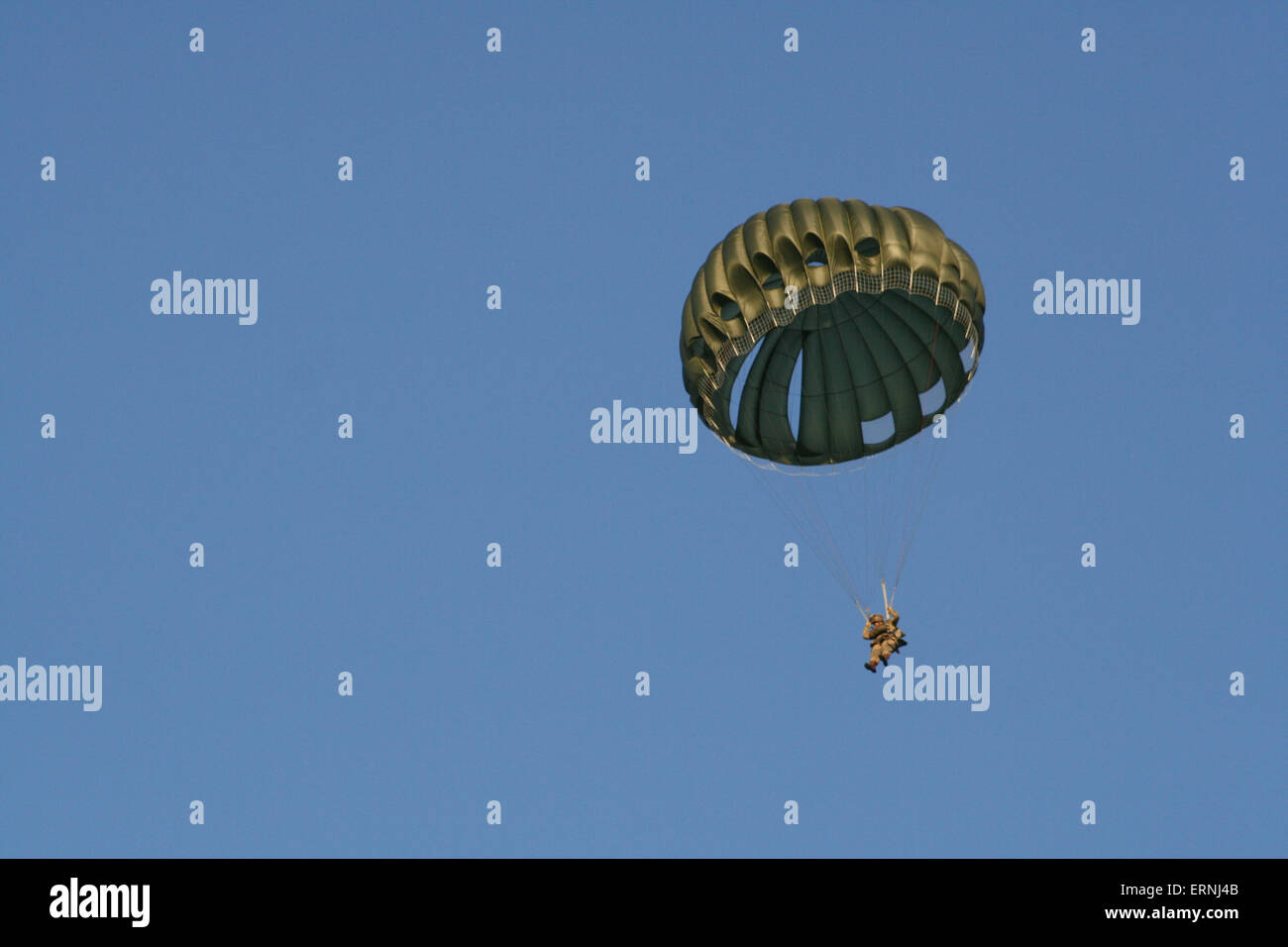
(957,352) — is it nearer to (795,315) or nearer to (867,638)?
(795,315)

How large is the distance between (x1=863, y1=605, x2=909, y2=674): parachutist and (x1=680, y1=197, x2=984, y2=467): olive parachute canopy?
438 cm

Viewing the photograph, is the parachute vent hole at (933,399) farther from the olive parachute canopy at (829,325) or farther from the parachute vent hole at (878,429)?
the parachute vent hole at (878,429)

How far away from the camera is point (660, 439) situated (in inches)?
1986

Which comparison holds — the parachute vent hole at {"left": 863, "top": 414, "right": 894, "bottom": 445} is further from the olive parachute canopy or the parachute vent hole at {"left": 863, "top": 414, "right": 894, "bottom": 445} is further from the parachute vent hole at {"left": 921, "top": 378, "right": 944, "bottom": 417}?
the parachute vent hole at {"left": 921, "top": 378, "right": 944, "bottom": 417}

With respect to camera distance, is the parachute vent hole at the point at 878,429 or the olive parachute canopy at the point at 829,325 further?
the parachute vent hole at the point at 878,429

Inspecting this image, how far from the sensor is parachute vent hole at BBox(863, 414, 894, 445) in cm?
4422

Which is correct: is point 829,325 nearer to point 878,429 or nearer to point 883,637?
point 878,429

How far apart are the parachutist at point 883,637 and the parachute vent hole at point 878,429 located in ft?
14.5

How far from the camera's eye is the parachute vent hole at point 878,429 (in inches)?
1741

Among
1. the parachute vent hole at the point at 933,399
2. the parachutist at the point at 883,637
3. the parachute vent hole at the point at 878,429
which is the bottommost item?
the parachutist at the point at 883,637
